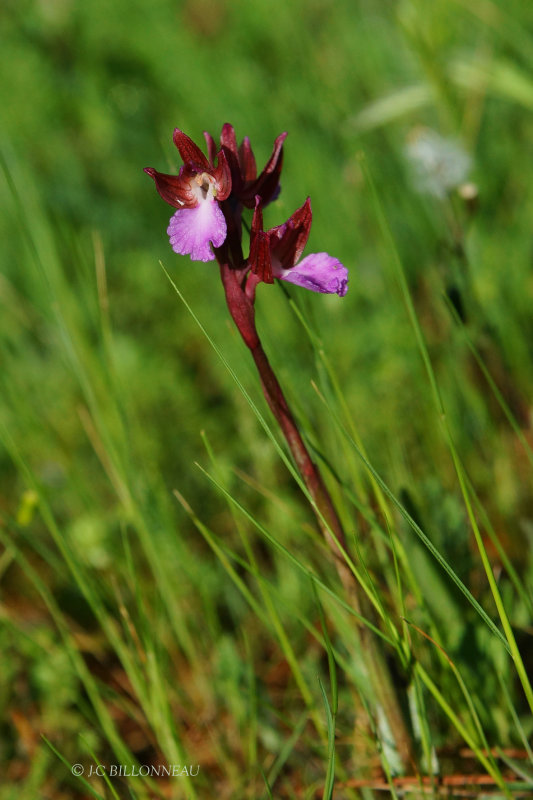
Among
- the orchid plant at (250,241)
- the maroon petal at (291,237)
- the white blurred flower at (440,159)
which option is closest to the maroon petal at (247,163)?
the orchid plant at (250,241)

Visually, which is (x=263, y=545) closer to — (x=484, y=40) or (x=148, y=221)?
(x=148, y=221)

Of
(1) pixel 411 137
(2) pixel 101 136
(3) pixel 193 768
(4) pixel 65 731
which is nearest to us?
(3) pixel 193 768

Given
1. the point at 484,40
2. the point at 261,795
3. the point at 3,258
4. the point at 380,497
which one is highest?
the point at 484,40

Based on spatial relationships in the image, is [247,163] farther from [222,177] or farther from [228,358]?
[228,358]

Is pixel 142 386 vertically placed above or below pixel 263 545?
above

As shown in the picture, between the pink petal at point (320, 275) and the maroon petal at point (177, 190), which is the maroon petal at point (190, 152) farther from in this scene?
the pink petal at point (320, 275)

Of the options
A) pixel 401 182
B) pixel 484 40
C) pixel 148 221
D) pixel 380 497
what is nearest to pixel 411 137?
pixel 401 182

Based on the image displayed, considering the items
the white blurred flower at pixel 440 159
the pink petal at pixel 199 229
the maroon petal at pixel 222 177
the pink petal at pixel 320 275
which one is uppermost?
the white blurred flower at pixel 440 159
